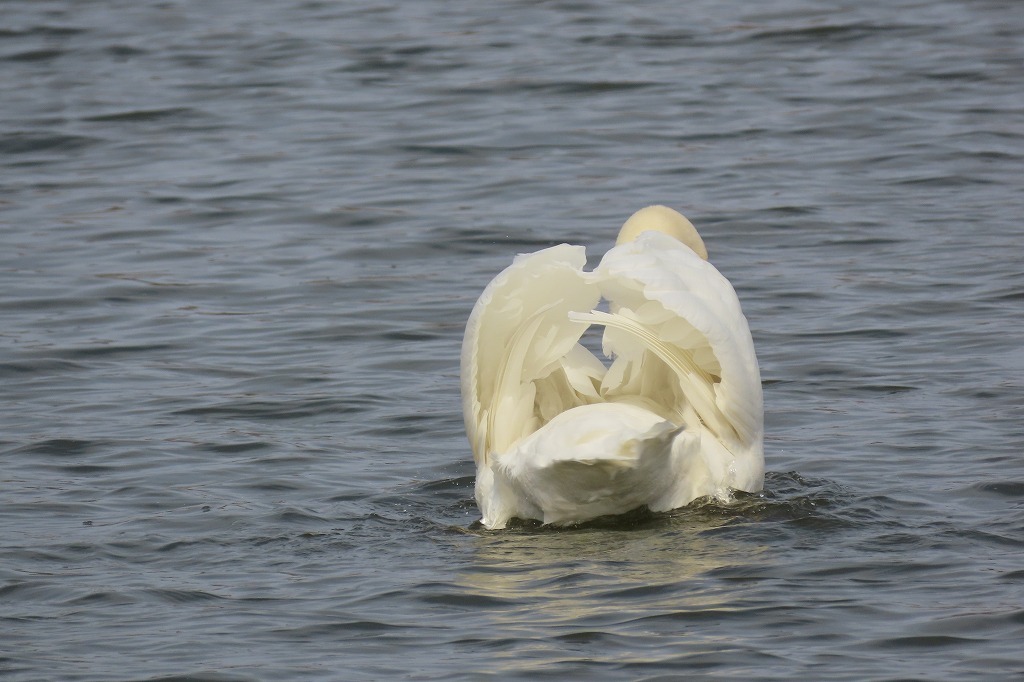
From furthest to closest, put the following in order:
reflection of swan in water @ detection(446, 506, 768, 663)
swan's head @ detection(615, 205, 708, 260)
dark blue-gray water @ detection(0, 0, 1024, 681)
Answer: swan's head @ detection(615, 205, 708, 260), dark blue-gray water @ detection(0, 0, 1024, 681), reflection of swan in water @ detection(446, 506, 768, 663)

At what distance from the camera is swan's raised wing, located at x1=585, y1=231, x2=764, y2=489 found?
650 cm

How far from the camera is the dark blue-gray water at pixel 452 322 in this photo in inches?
229

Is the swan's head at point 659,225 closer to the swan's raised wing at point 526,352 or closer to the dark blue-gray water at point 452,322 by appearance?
the swan's raised wing at point 526,352

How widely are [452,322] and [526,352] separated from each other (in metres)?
3.81

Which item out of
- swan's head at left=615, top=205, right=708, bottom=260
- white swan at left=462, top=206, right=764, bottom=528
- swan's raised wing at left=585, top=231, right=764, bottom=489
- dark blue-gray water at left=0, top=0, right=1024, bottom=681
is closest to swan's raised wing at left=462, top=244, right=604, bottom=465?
white swan at left=462, top=206, right=764, bottom=528

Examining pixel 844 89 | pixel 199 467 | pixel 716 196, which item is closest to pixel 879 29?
pixel 844 89

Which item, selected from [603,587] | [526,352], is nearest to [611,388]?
[526,352]

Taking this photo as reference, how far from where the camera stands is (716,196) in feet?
43.1

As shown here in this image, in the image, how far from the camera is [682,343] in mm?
6777

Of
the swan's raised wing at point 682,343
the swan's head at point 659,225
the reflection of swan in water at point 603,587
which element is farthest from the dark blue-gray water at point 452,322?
the swan's head at point 659,225

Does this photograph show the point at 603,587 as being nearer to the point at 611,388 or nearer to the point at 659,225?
the point at 611,388

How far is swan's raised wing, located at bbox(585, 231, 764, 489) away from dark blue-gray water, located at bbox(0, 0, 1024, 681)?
339 millimetres

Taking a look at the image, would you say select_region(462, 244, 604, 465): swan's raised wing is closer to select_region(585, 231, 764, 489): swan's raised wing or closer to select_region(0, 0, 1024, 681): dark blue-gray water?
select_region(585, 231, 764, 489): swan's raised wing

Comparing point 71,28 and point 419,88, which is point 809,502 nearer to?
point 419,88
